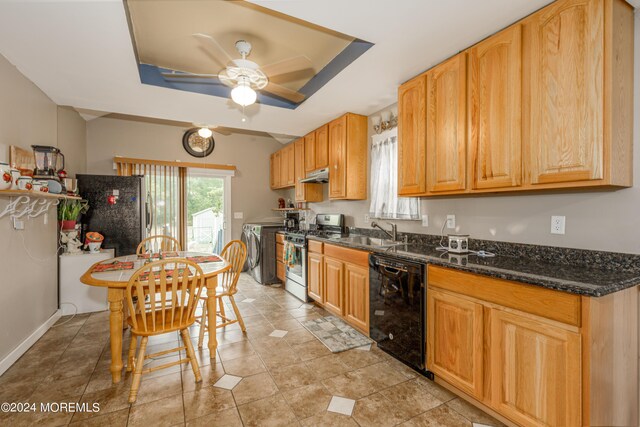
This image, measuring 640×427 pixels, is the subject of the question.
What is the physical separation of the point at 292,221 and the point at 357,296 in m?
2.57

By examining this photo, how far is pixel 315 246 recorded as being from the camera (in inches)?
137

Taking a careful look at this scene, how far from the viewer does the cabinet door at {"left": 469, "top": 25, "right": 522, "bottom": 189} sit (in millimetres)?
1775

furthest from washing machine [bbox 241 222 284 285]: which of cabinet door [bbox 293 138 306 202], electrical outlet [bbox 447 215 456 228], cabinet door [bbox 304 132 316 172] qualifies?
electrical outlet [bbox 447 215 456 228]

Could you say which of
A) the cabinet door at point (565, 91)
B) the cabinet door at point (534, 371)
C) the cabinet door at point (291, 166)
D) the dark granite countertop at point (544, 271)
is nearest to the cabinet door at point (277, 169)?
the cabinet door at point (291, 166)

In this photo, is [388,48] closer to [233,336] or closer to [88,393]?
[233,336]

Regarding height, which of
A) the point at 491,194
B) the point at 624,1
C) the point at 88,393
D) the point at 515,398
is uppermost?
the point at 624,1

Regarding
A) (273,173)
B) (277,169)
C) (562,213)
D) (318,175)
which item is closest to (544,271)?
(562,213)

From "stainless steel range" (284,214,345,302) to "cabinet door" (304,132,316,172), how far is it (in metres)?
0.77

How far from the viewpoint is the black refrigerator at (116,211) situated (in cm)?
366

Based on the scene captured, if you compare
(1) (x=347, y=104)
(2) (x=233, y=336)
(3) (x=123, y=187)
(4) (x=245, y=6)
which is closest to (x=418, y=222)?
(1) (x=347, y=104)

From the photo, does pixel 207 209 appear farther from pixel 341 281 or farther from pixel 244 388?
pixel 244 388

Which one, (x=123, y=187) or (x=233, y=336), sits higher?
(x=123, y=187)

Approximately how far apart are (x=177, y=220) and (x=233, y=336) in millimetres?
2880

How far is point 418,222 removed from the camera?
114 inches
